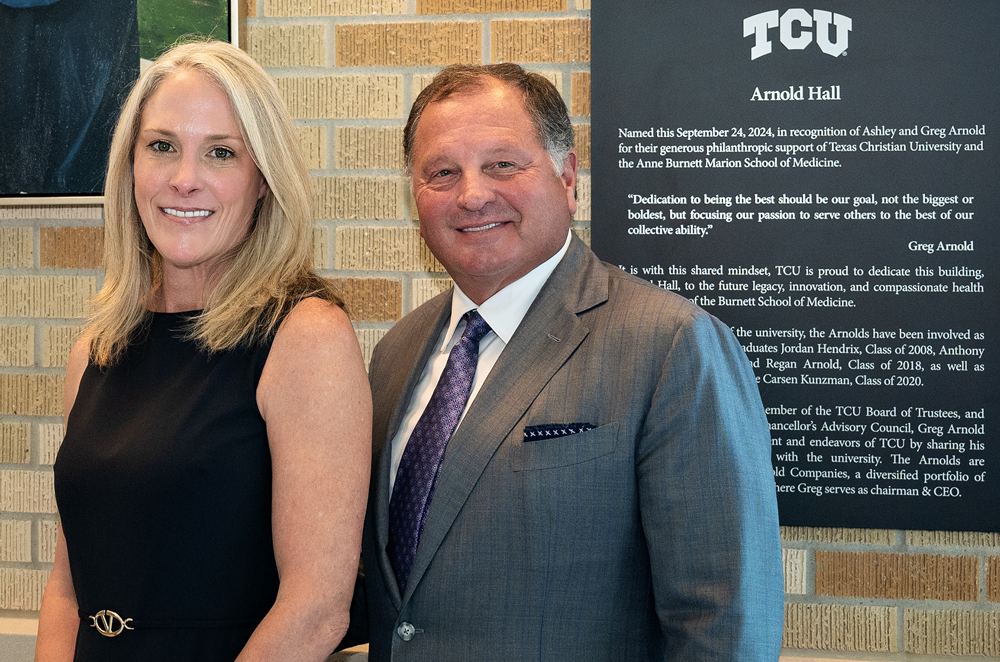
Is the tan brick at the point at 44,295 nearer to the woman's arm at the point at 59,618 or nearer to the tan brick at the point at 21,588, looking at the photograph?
the tan brick at the point at 21,588

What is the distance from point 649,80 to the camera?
207cm

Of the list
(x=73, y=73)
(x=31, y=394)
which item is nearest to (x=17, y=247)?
(x=31, y=394)

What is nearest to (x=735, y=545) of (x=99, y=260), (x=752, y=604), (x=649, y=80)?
(x=752, y=604)

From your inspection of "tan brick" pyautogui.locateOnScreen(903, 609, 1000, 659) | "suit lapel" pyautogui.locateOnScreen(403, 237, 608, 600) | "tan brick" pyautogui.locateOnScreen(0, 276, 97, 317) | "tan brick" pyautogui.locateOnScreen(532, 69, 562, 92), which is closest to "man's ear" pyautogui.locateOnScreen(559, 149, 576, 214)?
"suit lapel" pyautogui.locateOnScreen(403, 237, 608, 600)

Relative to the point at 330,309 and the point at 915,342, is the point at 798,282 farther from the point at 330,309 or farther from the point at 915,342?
the point at 330,309

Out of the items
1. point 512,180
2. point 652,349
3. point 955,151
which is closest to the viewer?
point 652,349

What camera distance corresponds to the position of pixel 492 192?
5.16 feet

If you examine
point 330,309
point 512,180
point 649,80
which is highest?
point 649,80

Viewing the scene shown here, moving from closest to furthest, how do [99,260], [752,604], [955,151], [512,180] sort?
[752,604] → [512,180] → [955,151] → [99,260]

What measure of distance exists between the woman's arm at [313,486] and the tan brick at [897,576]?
1.32m

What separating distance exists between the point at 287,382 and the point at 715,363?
0.65m

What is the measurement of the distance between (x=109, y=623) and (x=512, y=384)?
0.72 metres

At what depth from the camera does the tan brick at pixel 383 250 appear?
7.33 ft

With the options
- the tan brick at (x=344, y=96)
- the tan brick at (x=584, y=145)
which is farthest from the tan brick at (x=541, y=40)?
the tan brick at (x=344, y=96)
